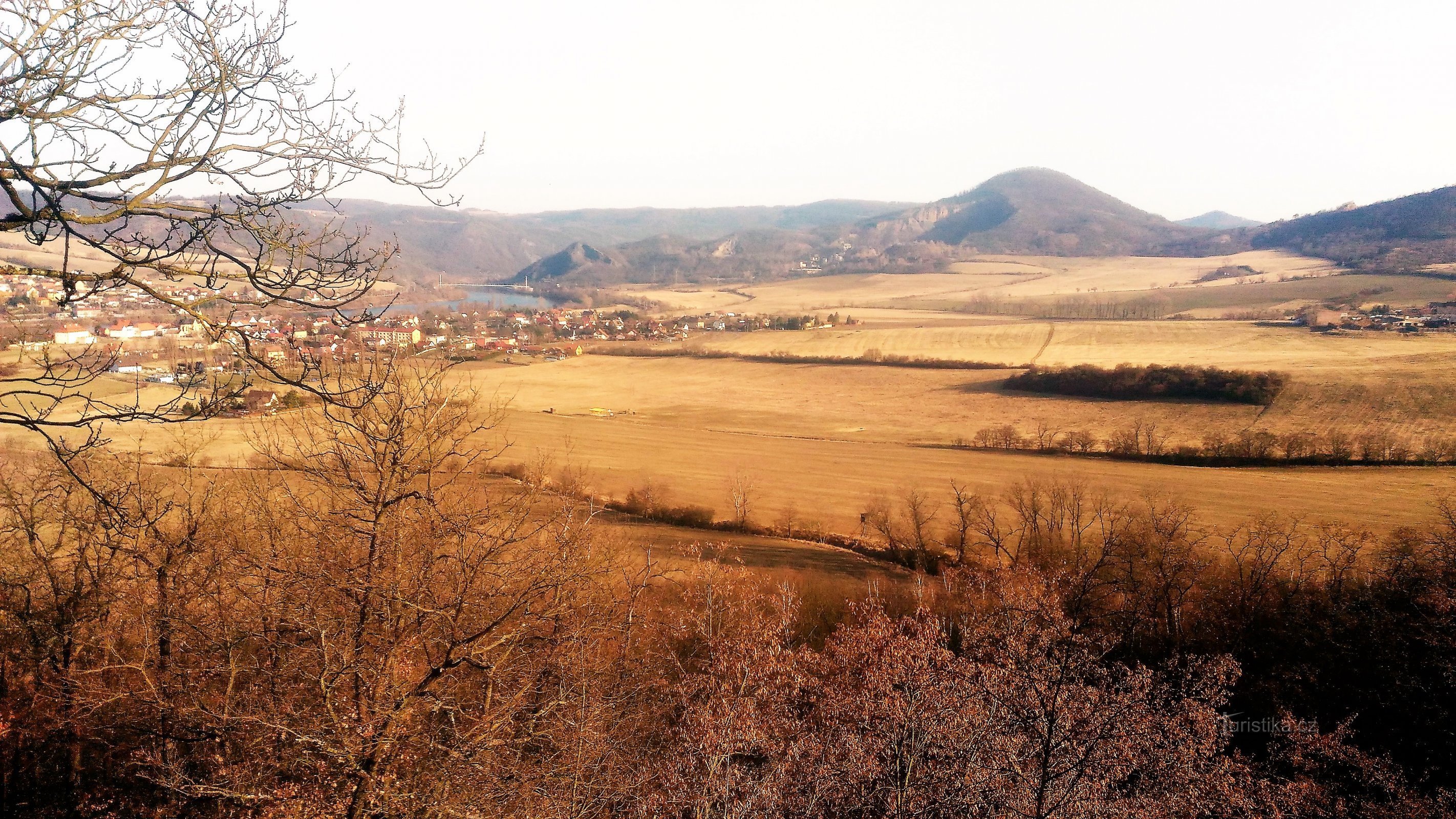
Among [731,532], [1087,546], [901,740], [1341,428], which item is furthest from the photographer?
[1341,428]

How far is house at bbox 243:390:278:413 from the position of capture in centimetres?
572

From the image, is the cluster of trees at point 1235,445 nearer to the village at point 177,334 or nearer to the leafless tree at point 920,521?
the leafless tree at point 920,521

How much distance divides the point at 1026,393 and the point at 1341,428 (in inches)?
687

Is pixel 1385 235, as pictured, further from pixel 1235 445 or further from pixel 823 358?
pixel 1235 445

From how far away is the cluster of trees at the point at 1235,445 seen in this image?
3406cm

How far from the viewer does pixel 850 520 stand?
3195cm

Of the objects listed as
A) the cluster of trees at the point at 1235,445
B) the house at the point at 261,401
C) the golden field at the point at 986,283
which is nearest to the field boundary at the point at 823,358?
the cluster of trees at the point at 1235,445

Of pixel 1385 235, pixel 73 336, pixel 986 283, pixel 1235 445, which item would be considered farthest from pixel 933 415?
pixel 1385 235

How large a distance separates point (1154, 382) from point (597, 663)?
4572 centimetres

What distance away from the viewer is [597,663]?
527 inches

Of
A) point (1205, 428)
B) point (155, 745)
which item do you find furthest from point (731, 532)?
point (1205, 428)

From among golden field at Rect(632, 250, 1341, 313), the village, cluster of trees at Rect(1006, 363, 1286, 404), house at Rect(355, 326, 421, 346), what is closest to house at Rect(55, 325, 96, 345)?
the village

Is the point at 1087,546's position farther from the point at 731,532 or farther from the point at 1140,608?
the point at 731,532

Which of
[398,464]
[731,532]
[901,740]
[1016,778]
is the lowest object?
[731,532]
